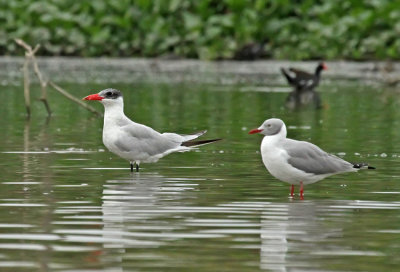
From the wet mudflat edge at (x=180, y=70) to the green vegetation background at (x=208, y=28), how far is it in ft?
2.04

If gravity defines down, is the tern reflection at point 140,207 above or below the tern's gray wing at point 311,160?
below

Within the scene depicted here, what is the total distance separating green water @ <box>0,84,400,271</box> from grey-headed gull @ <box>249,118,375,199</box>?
252 mm

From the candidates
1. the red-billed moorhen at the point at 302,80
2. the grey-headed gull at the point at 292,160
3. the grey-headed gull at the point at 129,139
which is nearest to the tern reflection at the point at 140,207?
the grey-headed gull at the point at 129,139

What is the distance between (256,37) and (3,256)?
135 ft

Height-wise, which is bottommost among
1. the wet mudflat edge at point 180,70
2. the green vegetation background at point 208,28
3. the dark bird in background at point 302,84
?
the dark bird in background at point 302,84

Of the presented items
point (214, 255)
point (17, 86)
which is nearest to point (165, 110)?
point (17, 86)

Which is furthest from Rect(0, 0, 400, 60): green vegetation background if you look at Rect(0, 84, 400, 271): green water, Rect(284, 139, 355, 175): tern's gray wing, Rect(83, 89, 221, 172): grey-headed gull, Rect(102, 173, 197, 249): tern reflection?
Rect(284, 139, 355, 175): tern's gray wing

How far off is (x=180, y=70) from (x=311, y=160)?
1236 inches

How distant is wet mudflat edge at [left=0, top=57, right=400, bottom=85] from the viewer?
120 feet

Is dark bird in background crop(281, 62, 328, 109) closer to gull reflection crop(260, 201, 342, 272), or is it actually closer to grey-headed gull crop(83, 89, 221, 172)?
grey-headed gull crop(83, 89, 221, 172)

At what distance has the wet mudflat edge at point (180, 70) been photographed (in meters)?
36.4

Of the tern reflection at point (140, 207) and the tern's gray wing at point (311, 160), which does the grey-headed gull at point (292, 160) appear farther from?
the tern reflection at point (140, 207)

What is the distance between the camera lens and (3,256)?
8289 millimetres

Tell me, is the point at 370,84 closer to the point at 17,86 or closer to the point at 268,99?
the point at 268,99
